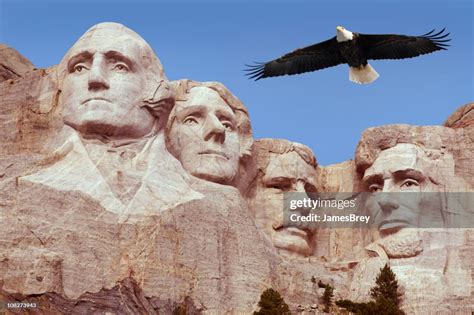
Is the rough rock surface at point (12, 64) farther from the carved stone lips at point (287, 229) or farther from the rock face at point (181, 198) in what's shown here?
the carved stone lips at point (287, 229)

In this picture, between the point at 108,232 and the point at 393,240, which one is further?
the point at 393,240

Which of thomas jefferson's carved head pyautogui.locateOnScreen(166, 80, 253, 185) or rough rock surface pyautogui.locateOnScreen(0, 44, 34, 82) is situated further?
rough rock surface pyautogui.locateOnScreen(0, 44, 34, 82)

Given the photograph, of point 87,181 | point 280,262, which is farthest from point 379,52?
point 87,181

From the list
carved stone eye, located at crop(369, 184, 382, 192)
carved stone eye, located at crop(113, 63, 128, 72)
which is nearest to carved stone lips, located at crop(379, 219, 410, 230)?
carved stone eye, located at crop(369, 184, 382, 192)

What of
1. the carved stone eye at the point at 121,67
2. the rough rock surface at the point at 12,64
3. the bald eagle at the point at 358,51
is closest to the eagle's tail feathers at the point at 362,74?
the bald eagle at the point at 358,51

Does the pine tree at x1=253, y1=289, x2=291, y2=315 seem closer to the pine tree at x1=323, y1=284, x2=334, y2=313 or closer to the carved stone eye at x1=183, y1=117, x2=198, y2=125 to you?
the pine tree at x1=323, y1=284, x2=334, y2=313

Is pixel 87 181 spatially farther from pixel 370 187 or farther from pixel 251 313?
pixel 370 187

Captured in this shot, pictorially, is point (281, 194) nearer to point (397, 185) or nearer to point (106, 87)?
point (397, 185)
